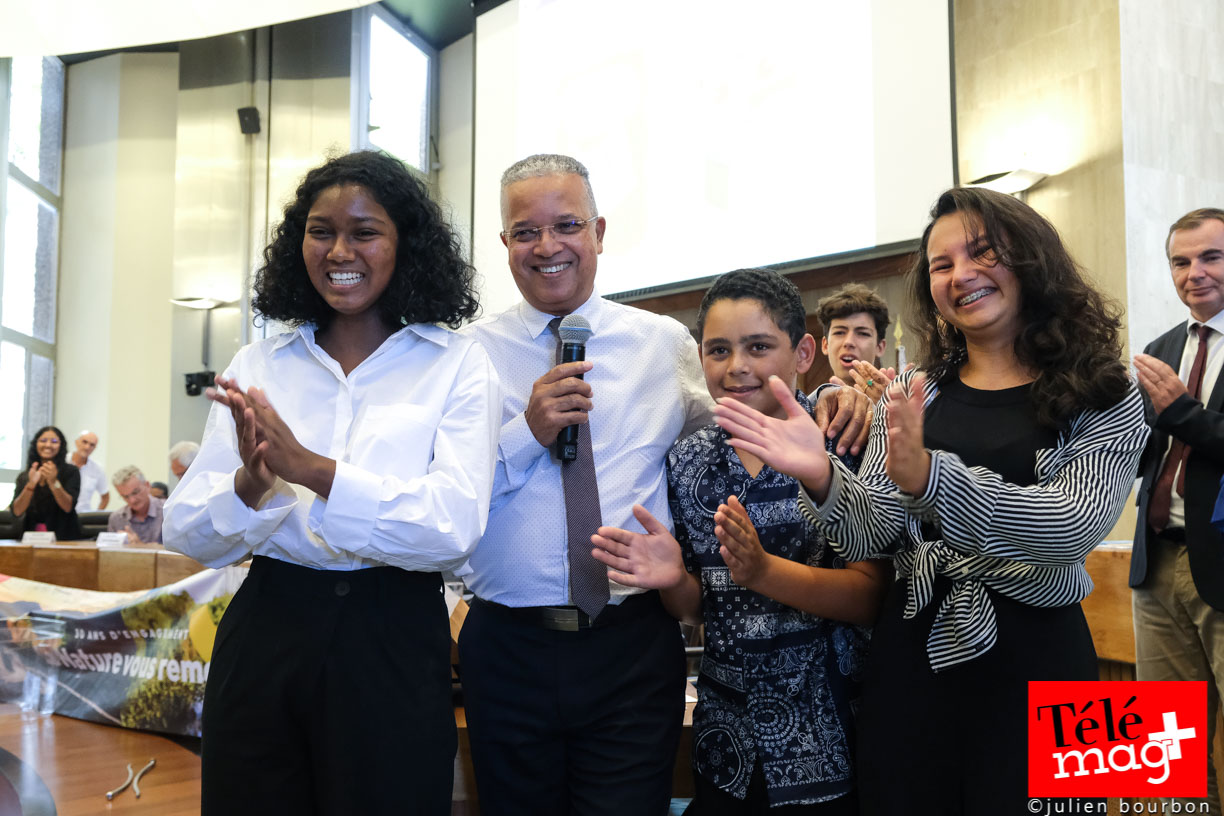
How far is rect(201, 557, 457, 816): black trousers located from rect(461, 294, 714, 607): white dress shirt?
336mm

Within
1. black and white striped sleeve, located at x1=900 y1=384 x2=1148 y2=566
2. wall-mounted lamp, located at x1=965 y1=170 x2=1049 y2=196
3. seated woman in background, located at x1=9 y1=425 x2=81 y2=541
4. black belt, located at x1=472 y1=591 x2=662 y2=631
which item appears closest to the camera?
black and white striped sleeve, located at x1=900 y1=384 x2=1148 y2=566

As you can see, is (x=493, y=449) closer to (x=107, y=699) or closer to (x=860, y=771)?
(x=860, y=771)

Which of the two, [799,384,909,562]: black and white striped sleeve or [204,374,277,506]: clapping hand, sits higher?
[204,374,277,506]: clapping hand

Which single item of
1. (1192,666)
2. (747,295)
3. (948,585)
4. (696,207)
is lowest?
(1192,666)

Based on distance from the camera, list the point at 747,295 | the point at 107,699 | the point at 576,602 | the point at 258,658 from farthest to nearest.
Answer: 1. the point at 107,699
2. the point at 747,295
3. the point at 576,602
4. the point at 258,658

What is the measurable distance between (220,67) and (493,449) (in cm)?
982

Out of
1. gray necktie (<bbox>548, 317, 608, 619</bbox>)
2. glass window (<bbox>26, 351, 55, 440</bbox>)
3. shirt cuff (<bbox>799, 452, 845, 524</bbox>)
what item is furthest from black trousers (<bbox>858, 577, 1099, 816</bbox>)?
glass window (<bbox>26, 351, 55, 440</bbox>)

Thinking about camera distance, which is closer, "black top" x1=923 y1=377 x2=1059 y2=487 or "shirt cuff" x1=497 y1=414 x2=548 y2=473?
"black top" x1=923 y1=377 x2=1059 y2=487

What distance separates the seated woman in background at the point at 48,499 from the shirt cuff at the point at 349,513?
6.22 m

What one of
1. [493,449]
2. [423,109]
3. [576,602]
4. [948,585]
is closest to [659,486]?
[576,602]

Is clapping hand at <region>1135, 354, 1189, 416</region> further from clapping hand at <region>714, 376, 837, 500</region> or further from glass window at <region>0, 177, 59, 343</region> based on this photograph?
glass window at <region>0, 177, 59, 343</region>

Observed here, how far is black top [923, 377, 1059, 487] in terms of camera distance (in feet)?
4.93

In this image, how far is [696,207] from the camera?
6.25 m

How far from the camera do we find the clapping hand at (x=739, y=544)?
1.56 meters
